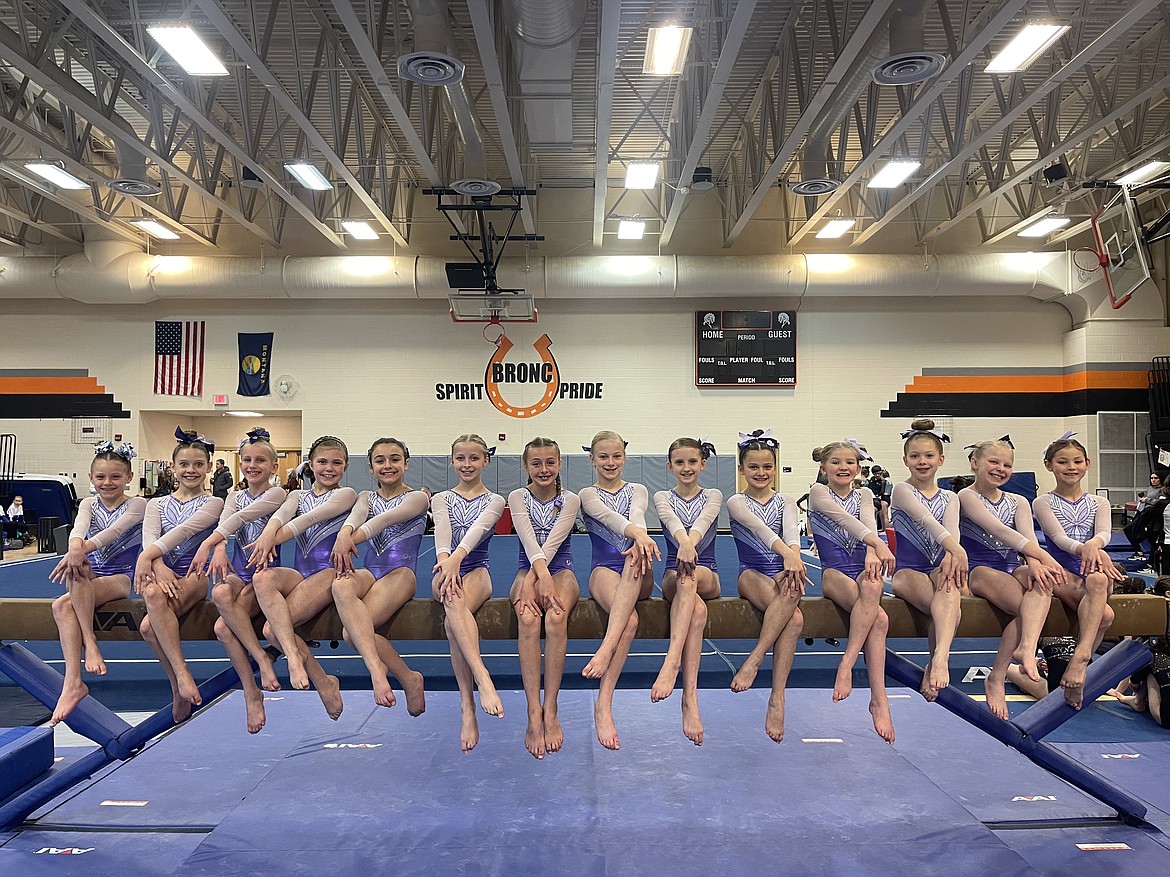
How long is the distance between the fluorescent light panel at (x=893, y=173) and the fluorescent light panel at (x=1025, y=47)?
2556mm

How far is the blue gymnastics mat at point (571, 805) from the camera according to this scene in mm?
3793

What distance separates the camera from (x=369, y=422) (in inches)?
691

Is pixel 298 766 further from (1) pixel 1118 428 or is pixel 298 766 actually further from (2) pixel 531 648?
(1) pixel 1118 428

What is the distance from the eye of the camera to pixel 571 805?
Answer: 4.37m

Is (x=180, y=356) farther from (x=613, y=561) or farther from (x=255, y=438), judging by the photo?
(x=613, y=561)

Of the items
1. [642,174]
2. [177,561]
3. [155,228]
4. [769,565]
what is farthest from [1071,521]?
[155,228]

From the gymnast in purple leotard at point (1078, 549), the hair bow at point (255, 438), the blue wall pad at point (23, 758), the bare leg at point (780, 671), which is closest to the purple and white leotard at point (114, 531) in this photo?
the hair bow at point (255, 438)

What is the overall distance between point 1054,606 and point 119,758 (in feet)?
17.9

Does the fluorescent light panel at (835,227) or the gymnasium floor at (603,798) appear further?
the fluorescent light panel at (835,227)

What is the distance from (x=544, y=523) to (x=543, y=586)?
1.66ft

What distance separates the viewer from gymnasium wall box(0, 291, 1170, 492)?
683 inches

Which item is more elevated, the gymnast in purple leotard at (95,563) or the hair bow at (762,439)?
the hair bow at (762,439)

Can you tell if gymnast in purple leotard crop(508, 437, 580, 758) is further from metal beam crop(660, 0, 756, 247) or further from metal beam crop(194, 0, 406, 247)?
metal beam crop(194, 0, 406, 247)

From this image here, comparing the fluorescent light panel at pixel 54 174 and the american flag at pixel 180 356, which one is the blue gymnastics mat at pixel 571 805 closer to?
the fluorescent light panel at pixel 54 174
